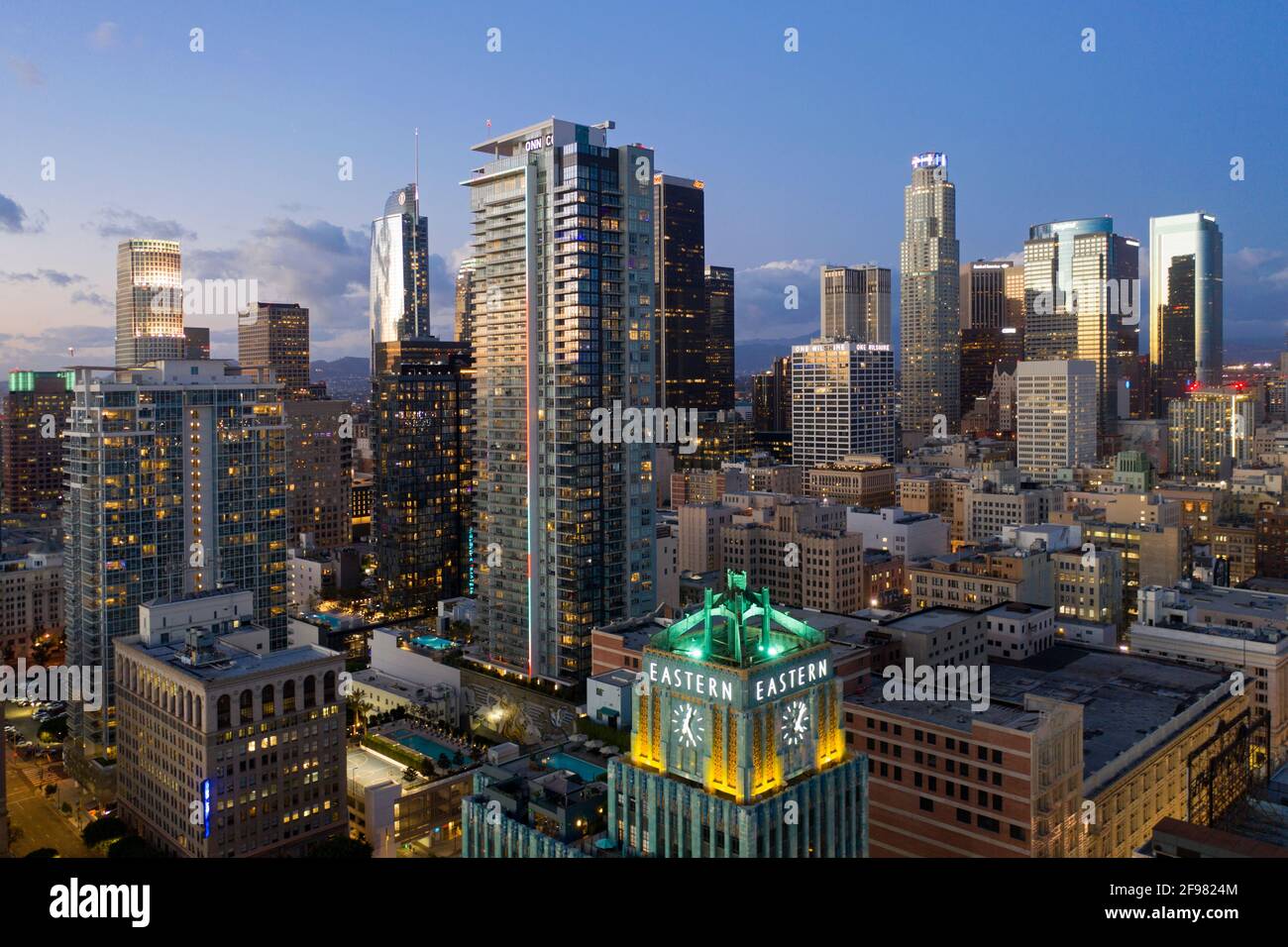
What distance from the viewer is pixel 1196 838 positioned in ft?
98.9

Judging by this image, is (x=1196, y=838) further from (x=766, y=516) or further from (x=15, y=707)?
(x=15, y=707)

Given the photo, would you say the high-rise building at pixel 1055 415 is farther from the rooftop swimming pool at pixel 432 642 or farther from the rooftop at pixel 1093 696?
the rooftop swimming pool at pixel 432 642

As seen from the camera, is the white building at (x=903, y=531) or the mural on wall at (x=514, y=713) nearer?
the mural on wall at (x=514, y=713)

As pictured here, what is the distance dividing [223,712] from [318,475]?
94.3 m

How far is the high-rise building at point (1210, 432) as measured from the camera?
163 m

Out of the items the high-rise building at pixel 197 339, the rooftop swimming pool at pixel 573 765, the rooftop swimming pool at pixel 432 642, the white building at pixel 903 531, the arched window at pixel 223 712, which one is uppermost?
the high-rise building at pixel 197 339

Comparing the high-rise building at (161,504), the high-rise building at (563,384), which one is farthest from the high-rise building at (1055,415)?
the high-rise building at (161,504)

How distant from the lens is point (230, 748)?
1845 inches

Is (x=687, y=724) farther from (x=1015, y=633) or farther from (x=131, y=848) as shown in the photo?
(x=1015, y=633)

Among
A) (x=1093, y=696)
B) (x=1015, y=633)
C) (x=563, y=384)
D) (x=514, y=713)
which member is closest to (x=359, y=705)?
(x=514, y=713)

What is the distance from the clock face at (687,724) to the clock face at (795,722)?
2.30 m

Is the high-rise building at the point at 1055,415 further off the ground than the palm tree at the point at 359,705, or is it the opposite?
the high-rise building at the point at 1055,415

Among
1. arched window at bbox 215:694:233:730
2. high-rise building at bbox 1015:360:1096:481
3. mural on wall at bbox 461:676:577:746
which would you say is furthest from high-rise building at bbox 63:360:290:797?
high-rise building at bbox 1015:360:1096:481
